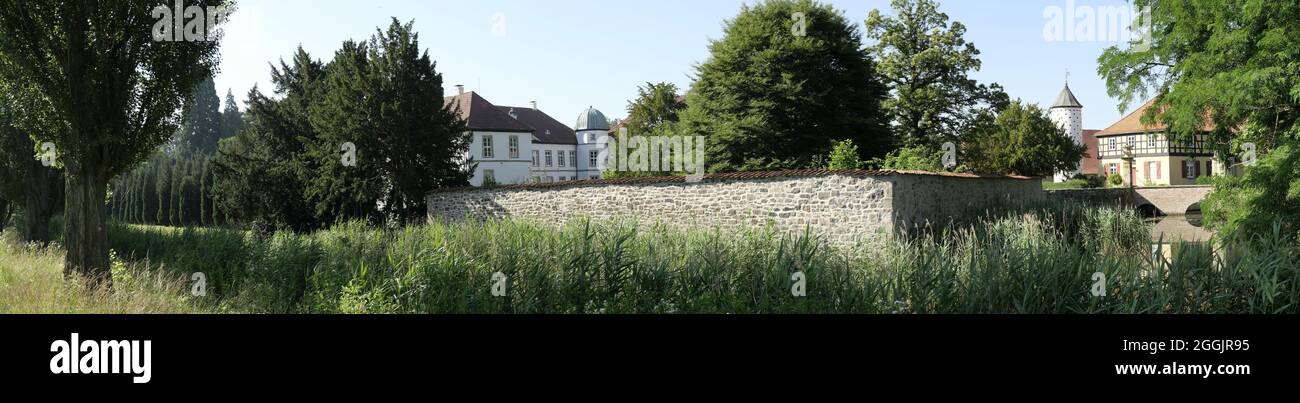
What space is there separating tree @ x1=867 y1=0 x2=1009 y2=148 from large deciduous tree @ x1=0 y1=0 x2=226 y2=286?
78.0 ft

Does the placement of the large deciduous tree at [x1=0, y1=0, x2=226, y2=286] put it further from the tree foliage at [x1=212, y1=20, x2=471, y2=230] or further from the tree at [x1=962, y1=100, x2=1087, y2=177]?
the tree at [x1=962, y1=100, x2=1087, y2=177]

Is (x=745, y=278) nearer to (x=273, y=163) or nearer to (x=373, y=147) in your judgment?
(x=373, y=147)

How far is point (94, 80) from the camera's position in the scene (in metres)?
10.9

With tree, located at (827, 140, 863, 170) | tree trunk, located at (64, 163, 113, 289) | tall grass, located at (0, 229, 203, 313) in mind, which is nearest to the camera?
tall grass, located at (0, 229, 203, 313)

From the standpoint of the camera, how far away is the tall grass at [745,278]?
6.70 meters

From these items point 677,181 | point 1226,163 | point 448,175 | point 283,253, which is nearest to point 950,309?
point 283,253

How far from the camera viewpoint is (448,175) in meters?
22.2

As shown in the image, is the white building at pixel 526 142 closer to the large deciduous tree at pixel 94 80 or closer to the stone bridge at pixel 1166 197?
the large deciduous tree at pixel 94 80

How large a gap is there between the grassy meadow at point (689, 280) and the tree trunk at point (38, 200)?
7.26 metres

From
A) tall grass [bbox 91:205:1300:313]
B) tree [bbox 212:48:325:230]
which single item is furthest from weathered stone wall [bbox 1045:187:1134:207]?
tree [bbox 212:48:325:230]

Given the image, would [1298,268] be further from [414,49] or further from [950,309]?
[414,49]

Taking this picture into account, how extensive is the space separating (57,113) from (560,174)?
42.5 metres

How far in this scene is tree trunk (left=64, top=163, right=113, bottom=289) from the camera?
10.8 m

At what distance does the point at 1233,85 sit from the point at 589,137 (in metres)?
43.0
